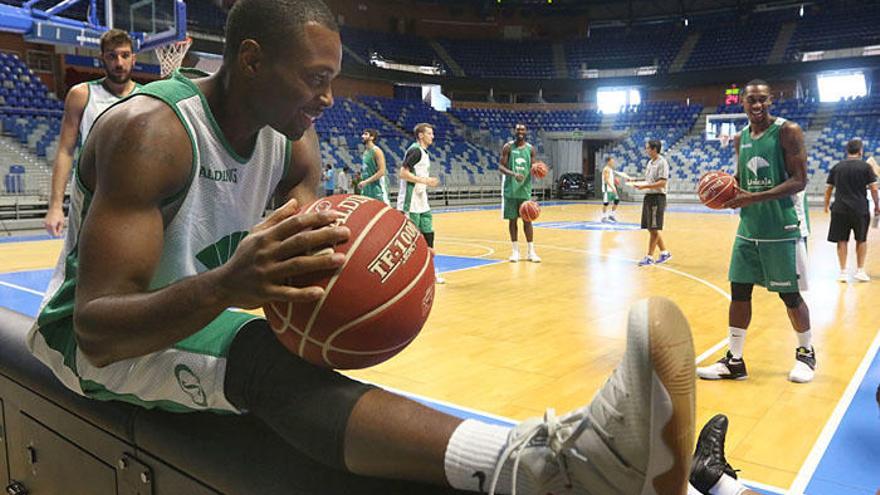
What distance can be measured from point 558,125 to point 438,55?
633 centimetres

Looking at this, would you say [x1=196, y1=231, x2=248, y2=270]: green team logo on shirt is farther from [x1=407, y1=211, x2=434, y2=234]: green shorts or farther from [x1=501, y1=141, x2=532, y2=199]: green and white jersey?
[x1=501, y1=141, x2=532, y2=199]: green and white jersey

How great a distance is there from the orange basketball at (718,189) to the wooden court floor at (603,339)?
3.23ft

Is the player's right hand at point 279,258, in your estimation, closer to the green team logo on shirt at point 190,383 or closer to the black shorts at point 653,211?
the green team logo on shirt at point 190,383

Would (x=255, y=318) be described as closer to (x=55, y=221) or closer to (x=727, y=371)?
(x=55, y=221)

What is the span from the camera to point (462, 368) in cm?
377

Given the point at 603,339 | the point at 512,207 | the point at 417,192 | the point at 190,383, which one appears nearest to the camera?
the point at 190,383

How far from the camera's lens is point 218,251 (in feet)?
5.51

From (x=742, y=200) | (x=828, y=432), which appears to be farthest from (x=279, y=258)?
(x=742, y=200)

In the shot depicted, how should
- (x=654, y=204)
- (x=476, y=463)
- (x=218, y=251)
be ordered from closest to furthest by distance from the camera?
(x=476, y=463) → (x=218, y=251) → (x=654, y=204)

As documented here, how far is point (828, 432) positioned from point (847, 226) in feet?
15.7

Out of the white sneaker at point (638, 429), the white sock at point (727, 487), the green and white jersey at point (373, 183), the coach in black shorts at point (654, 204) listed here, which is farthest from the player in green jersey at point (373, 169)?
the white sneaker at point (638, 429)

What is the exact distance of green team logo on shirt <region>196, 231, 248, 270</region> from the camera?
164cm

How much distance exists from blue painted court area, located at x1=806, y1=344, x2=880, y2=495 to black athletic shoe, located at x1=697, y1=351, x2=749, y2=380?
1.80 ft

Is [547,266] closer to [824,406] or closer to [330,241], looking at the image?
[824,406]
